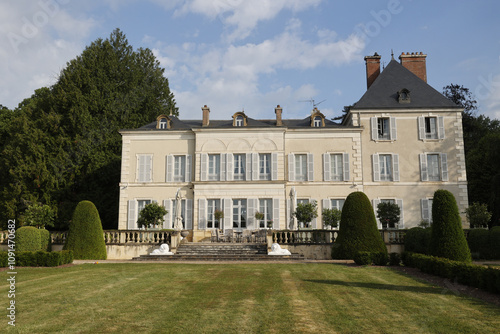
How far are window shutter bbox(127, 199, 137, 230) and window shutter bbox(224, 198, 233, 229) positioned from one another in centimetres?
533

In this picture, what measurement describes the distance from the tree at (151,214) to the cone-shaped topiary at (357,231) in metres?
10.1

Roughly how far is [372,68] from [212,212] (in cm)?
1464

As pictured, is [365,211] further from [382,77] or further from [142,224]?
[382,77]

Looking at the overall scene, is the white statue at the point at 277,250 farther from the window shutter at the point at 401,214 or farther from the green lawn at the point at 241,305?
the window shutter at the point at 401,214

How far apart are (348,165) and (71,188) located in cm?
1837

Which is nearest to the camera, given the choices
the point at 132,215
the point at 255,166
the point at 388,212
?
the point at 388,212

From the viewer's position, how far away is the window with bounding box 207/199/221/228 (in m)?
23.3

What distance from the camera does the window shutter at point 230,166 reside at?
23.8 meters

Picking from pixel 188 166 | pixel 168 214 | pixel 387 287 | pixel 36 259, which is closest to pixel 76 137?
pixel 188 166

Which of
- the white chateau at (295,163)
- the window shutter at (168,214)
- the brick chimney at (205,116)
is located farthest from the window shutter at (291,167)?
the window shutter at (168,214)

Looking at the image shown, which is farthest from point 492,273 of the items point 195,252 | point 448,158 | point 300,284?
point 448,158

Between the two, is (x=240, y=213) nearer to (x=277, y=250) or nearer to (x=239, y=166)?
(x=239, y=166)

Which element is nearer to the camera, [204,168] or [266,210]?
[266,210]

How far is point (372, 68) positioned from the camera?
28062 mm
